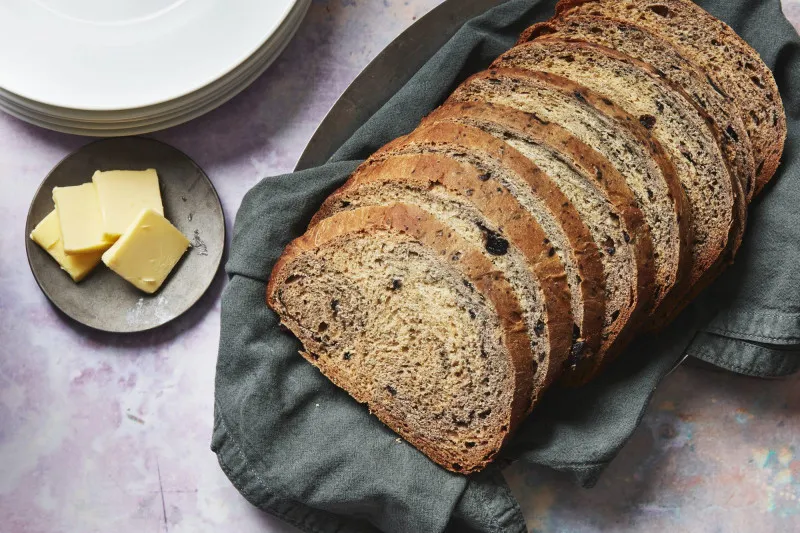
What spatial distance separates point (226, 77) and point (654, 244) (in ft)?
4.11

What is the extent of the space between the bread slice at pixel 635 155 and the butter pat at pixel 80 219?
1194 mm

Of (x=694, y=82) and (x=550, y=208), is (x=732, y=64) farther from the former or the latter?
(x=550, y=208)

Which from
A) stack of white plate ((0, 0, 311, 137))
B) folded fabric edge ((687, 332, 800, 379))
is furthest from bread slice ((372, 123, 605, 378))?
Answer: stack of white plate ((0, 0, 311, 137))

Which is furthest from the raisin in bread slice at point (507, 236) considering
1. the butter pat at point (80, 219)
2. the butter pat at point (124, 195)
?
the butter pat at point (80, 219)

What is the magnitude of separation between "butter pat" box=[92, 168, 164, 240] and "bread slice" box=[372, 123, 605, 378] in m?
0.85

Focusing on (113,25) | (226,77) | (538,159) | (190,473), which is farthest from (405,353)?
(113,25)

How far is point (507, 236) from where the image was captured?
1.79m

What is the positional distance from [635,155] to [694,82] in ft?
1.00

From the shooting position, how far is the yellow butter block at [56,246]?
2.19m

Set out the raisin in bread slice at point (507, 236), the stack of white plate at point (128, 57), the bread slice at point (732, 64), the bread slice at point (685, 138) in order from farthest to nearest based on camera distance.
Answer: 1. the stack of white plate at point (128, 57)
2. the bread slice at point (732, 64)
3. the bread slice at point (685, 138)
4. the raisin in bread slice at point (507, 236)

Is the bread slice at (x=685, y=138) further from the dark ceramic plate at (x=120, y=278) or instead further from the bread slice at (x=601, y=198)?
the dark ceramic plate at (x=120, y=278)

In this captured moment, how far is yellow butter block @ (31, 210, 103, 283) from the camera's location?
2.19 m

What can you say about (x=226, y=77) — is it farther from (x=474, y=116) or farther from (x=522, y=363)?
(x=522, y=363)

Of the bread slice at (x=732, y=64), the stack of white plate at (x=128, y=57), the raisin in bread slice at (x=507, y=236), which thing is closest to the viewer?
the raisin in bread slice at (x=507, y=236)
